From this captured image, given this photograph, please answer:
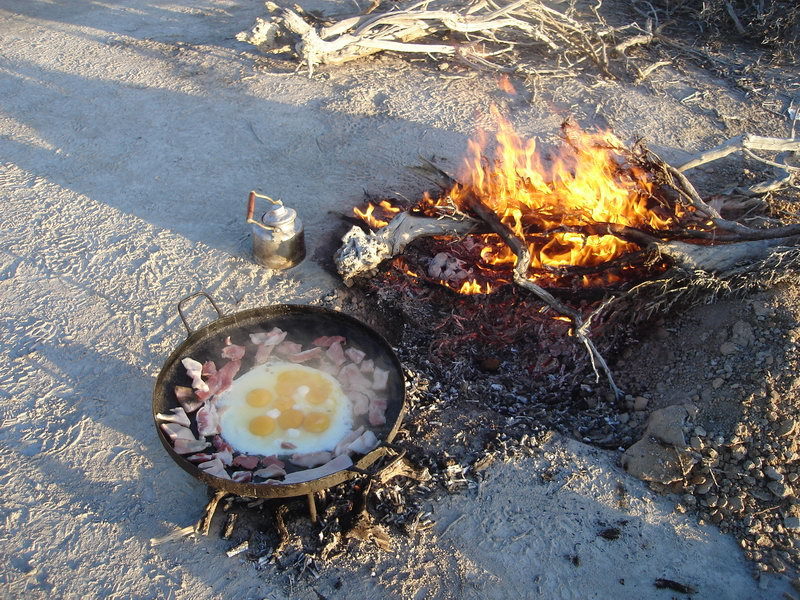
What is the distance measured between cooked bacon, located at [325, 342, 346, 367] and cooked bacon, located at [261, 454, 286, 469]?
88cm

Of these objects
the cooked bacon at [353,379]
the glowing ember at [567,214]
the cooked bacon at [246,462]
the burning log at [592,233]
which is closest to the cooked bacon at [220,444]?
the cooked bacon at [246,462]

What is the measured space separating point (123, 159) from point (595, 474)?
19.5 feet

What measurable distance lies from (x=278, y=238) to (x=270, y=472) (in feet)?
7.53

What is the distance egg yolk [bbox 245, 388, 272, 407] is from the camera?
427cm

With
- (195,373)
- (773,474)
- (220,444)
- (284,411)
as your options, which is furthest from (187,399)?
(773,474)

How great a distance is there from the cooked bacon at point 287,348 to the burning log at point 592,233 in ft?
3.28

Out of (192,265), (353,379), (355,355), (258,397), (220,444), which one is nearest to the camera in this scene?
(220,444)

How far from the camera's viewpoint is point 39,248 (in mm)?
5750

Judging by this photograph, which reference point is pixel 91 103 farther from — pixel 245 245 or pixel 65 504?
pixel 65 504

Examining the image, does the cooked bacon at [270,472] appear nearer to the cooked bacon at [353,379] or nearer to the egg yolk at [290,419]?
the egg yolk at [290,419]

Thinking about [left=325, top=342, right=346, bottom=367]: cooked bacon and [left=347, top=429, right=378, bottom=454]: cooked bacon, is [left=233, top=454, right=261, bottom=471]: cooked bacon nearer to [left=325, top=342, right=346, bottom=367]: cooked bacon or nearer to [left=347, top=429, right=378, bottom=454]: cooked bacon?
[left=347, top=429, right=378, bottom=454]: cooked bacon

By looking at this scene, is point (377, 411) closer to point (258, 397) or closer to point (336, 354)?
point (336, 354)

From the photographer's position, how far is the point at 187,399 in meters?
4.20

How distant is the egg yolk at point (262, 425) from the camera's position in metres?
4.08
